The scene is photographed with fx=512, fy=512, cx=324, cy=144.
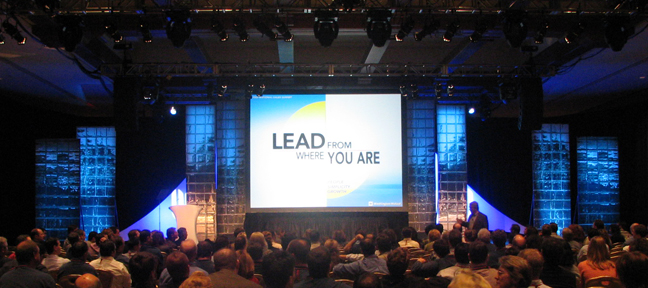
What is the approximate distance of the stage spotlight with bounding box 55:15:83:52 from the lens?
670cm

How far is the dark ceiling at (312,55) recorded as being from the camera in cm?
737

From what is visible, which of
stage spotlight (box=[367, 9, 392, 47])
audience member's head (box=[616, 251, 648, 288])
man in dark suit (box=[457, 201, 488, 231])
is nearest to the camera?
audience member's head (box=[616, 251, 648, 288])

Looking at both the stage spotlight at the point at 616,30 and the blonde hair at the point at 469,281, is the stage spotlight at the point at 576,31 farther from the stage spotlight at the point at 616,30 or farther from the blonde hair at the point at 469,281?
the blonde hair at the point at 469,281

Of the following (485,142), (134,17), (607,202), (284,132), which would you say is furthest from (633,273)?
(607,202)

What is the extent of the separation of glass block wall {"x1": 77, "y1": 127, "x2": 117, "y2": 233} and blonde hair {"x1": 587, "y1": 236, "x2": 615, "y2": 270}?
1056cm

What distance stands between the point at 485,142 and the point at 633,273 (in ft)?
30.6

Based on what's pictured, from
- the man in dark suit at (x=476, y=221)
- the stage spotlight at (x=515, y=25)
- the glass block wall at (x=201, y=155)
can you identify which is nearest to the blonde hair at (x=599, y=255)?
the stage spotlight at (x=515, y=25)

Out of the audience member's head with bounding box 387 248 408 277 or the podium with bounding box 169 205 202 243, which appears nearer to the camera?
the audience member's head with bounding box 387 248 408 277

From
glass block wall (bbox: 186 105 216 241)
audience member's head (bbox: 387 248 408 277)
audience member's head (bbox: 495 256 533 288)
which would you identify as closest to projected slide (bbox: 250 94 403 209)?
glass block wall (bbox: 186 105 216 241)

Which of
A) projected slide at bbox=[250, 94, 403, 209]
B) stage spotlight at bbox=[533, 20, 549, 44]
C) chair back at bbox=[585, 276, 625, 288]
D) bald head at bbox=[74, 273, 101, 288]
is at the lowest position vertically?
chair back at bbox=[585, 276, 625, 288]

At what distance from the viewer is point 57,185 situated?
40.1 ft

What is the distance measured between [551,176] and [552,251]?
9003mm

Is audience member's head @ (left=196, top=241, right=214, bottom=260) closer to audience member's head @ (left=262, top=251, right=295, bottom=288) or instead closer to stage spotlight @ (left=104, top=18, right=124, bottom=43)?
audience member's head @ (left=262, top=251, right=295, bottom=288)

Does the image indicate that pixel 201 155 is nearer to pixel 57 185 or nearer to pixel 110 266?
pixel 57 185
